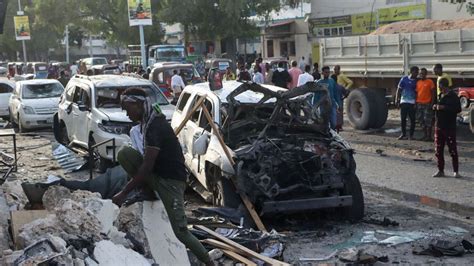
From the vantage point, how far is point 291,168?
7531 millimetres

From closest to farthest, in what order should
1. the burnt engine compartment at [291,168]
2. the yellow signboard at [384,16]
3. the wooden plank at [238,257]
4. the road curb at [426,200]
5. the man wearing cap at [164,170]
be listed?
1. the man wearing cap at [164,170]
2. the wooden plank at [238,257]
3. the burnt engine compartment at [291,168]
4. the road curb at [426,200]
5. the yellow signboard at [384,16]

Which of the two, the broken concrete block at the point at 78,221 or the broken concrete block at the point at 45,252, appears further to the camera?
the broken concrete block at the point at 78,221

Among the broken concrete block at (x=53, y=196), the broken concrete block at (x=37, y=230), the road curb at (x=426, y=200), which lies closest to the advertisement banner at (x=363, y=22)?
the road curb at (x=426, y=200)

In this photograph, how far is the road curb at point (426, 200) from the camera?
8.34 m

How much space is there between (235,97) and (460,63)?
6.48m

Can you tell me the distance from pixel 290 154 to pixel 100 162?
16.6 ft

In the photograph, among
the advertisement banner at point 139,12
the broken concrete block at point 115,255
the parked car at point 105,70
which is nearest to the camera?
the broken concrete block at point 115,255

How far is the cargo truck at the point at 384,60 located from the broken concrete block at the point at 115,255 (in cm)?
953

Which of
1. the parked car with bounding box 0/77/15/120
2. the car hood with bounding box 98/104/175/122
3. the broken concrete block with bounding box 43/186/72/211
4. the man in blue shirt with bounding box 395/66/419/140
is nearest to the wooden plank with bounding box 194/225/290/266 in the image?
the broken concrete block with bounding box 43/186/72/211

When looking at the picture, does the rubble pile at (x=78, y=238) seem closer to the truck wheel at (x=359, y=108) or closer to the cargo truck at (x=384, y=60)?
the cargo truck at (x=384, y=60)

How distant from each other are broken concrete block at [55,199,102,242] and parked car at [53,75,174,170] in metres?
5.79

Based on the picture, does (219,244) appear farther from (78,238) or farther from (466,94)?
(466,94)

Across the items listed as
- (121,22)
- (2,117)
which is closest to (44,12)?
(121,22)

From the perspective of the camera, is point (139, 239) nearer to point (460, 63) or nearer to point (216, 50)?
point (460, 63)
